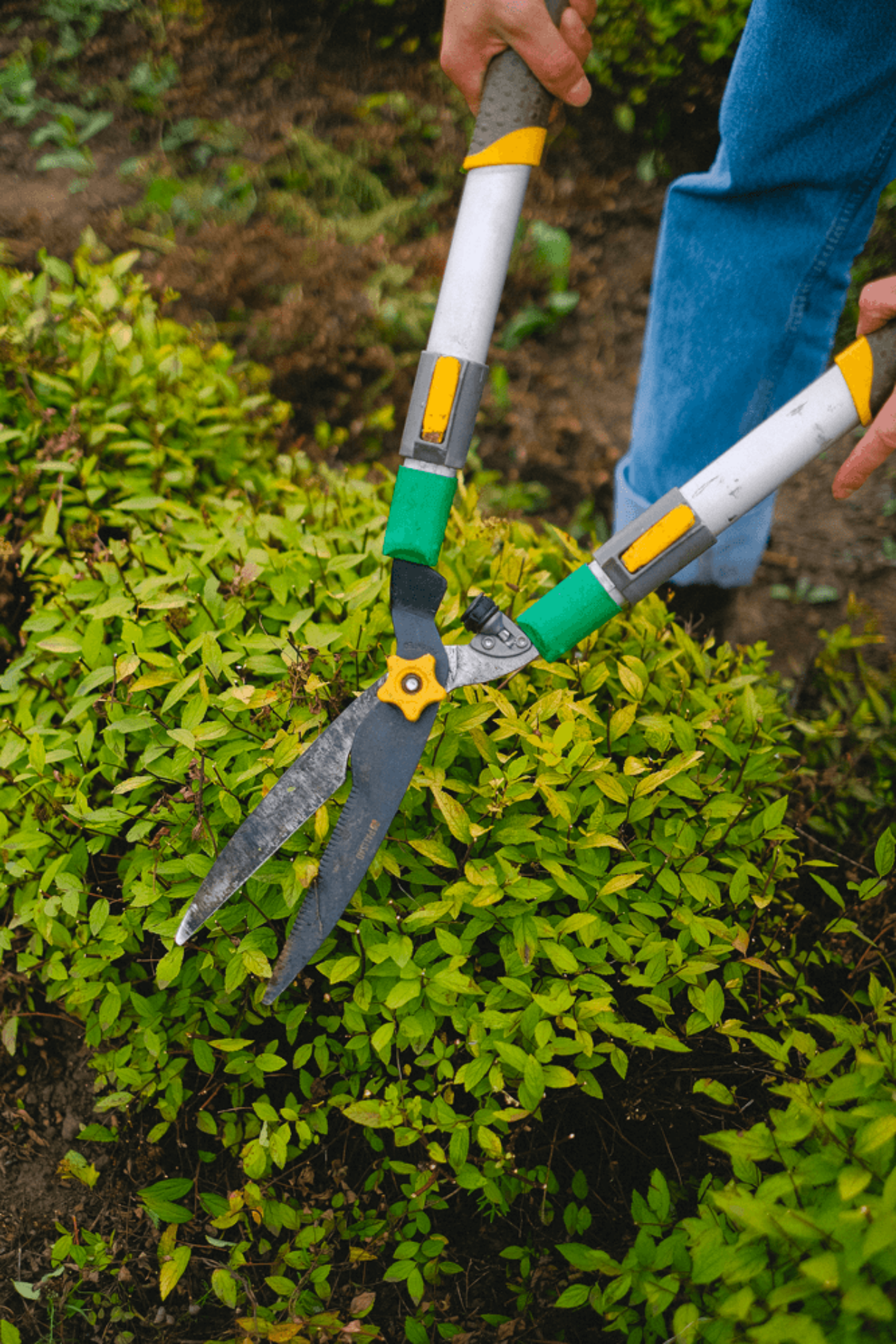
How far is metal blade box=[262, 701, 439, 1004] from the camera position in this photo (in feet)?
4.30

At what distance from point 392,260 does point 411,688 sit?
280 cm

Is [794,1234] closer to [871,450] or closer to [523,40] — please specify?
[871,450]

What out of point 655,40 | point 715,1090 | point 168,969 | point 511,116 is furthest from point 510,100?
point 655,40

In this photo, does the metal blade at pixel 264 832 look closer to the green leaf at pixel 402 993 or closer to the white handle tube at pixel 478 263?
the green leaf at pixel 402 993

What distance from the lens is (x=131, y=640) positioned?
155 cm

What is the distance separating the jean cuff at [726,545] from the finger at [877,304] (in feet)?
2.74

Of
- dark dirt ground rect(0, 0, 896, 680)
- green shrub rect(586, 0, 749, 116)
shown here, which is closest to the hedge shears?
dark dirt ground rect(0, 0, 896, 680)

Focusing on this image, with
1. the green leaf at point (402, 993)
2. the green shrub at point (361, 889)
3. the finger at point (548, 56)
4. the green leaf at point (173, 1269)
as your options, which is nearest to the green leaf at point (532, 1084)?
the green shrub at point (361, 889)

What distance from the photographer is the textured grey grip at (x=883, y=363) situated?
55.9 inches

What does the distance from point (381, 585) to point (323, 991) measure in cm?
88

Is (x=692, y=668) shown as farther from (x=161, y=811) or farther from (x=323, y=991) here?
(x=161, y=811)

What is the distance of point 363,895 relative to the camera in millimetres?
1460

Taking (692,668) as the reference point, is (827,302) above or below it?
above

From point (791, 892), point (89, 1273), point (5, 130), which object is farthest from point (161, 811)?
point (5, 130)
